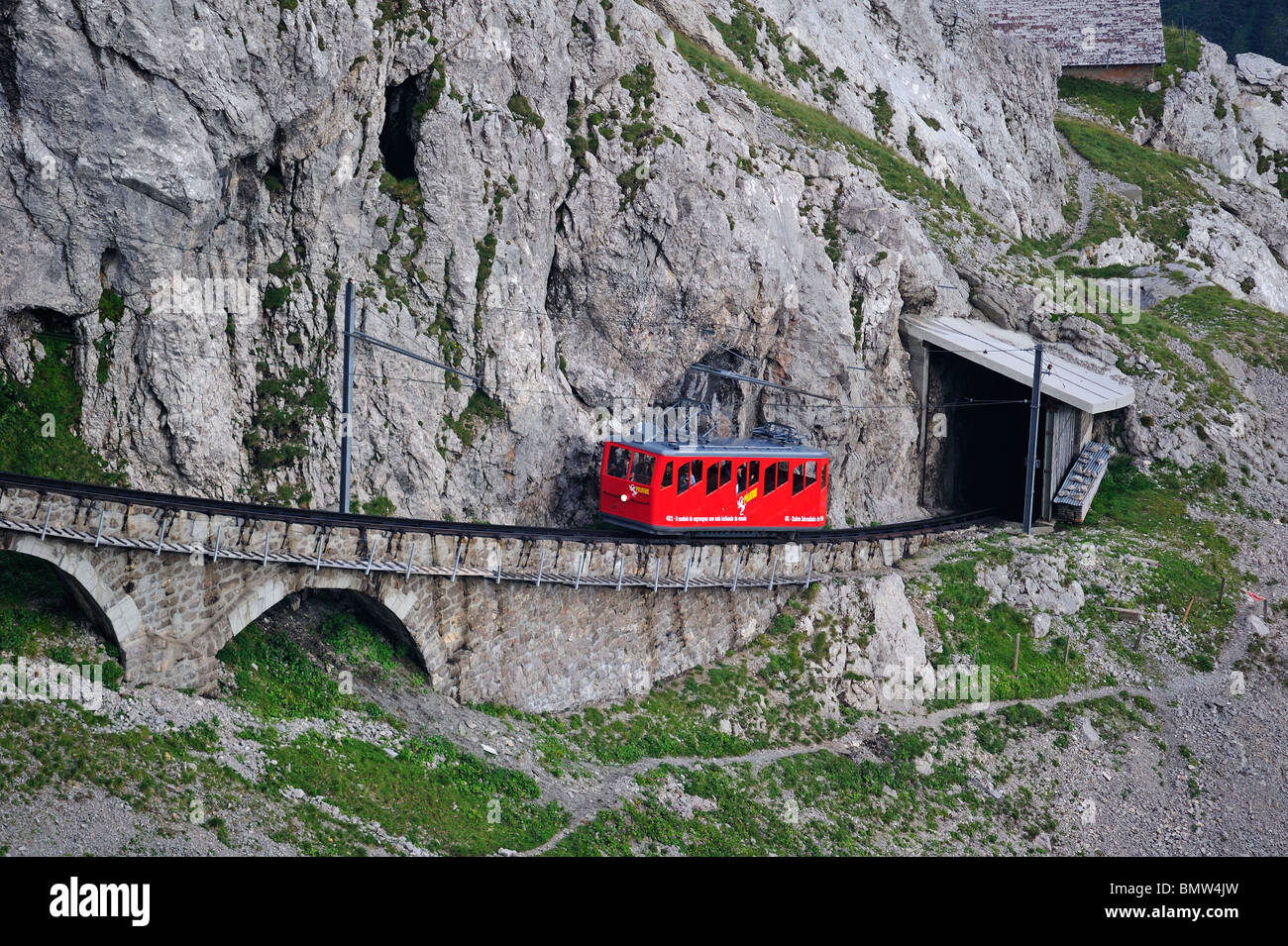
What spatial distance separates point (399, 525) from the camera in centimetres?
3669

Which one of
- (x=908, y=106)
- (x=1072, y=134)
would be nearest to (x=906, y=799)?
(x=908, y=106)

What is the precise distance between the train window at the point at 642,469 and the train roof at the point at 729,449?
27 centimetres

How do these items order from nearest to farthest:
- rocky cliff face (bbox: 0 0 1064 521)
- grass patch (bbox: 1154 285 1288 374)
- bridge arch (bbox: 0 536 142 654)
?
bridge arch (bbox: 0 536 142 654) < rocky cliff face (bbox: 0 0 1064 521) < grass patch (bbox: 1154 285 1288 374)

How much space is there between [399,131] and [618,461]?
46.6 ft

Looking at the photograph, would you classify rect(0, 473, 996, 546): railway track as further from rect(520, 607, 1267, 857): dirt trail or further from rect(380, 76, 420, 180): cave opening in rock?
rect(380, 76, 420, 180): cave opening in rock

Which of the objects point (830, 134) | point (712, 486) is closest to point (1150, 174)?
point (830, 134)

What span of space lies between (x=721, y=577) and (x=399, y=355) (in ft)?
44.1

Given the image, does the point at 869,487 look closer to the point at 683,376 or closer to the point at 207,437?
the point at 683,376

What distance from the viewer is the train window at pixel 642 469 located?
141 feet

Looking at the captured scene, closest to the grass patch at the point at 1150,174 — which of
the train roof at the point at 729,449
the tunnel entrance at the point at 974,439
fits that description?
the tunnel entrance at the point at 974,439

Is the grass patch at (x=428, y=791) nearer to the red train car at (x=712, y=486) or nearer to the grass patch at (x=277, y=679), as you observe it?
the grass patch at (x=277, y=679)

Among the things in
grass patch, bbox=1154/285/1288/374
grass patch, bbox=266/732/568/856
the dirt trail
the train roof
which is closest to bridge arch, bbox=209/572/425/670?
grass patch, bbox=266/732/568/856

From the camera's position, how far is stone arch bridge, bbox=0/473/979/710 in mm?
30875

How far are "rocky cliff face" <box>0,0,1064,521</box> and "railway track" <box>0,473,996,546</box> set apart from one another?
14.8 feet
